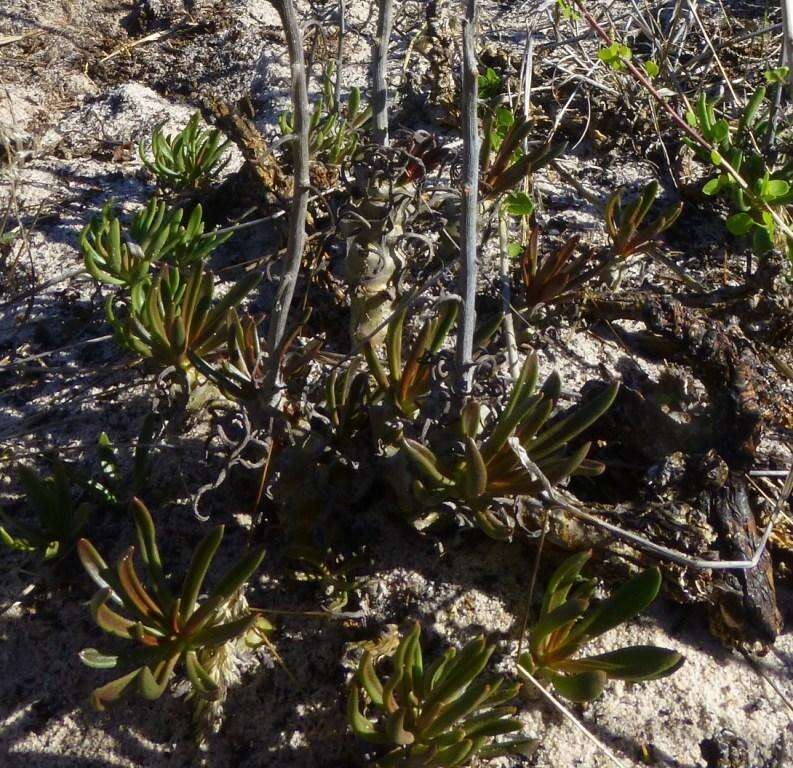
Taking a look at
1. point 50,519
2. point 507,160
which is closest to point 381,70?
point 507,160

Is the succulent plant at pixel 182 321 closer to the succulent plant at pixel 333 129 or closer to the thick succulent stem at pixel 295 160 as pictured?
the thick succulent stem at pixel 295 160

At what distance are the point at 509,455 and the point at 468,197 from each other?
0.60 metres

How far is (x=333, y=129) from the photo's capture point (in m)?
3.29

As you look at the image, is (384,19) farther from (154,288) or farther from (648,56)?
(648,56)

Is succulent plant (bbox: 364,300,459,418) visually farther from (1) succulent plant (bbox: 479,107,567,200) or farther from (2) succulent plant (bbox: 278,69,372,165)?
(2) succulent plant (bbox: 278,69,372,165)

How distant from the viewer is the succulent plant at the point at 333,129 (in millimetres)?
3062

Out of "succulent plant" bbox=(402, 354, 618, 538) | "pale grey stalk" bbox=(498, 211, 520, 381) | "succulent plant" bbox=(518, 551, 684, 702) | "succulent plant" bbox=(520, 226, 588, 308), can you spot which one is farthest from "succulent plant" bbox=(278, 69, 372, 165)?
"succulent plant" bbox=(518, 551, 684, 702)

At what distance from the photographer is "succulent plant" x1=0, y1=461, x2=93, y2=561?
6.75 feet

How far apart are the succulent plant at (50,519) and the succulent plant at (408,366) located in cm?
81

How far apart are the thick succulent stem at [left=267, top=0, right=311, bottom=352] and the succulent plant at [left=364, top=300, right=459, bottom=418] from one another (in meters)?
0.27

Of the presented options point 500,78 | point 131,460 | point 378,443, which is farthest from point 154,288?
point 500,78

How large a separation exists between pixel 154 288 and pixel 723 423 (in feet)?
5.02

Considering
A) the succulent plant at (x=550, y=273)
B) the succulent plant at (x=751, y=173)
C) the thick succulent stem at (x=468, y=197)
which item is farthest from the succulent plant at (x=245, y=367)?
the succulent plant at (x=751, y=173)

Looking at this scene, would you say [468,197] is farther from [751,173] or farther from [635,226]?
[751,173]
